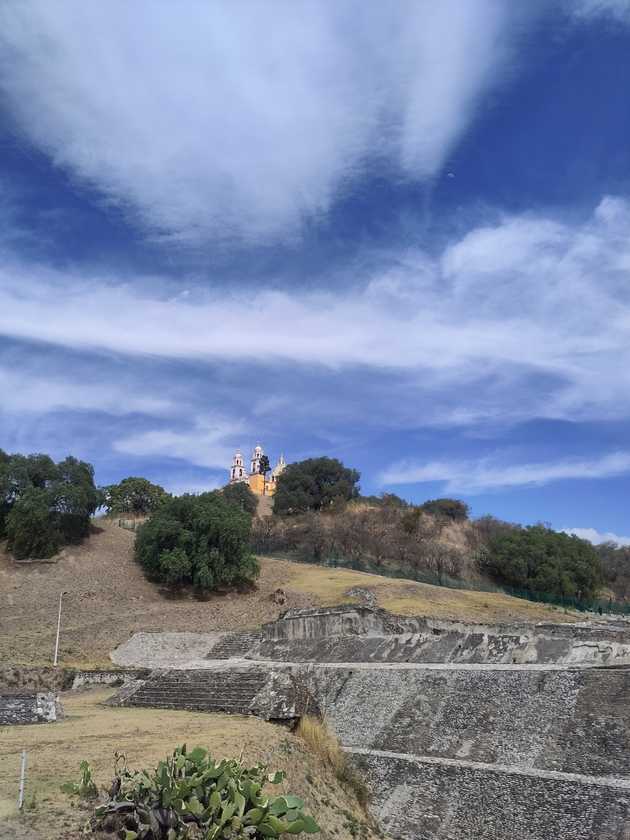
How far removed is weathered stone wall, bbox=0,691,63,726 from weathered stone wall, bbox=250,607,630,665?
28.4 ft

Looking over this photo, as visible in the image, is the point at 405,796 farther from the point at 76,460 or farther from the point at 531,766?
the point at 76,460

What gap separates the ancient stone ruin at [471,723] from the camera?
397 inches

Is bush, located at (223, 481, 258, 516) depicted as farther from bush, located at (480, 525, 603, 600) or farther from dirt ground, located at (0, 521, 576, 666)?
bush, located at (480, 525, 603, 600)

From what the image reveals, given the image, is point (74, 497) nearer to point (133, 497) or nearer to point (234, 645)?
point (234, 645)

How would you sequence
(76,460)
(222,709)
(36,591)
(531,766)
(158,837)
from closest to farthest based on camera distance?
(158,837), (531,766), (222,709), (36,591), (76,460)

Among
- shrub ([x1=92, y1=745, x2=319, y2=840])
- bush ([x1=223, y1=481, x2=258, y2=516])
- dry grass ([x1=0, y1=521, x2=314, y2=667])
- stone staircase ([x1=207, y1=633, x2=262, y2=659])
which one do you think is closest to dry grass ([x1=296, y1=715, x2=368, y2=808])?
shrub ([x1=92, y1=745, x2=319, y2=840])

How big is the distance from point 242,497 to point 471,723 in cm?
5861

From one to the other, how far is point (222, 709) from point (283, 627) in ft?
45.8

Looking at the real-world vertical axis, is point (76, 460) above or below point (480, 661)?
above

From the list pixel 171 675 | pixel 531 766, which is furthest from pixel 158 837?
pixel 171 675

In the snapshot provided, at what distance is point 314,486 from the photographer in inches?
2677

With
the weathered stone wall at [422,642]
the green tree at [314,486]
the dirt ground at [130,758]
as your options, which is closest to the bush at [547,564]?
the green tree at [314,486]

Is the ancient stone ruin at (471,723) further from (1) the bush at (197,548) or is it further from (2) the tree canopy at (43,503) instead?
(2) the tree canopy at (43,503)

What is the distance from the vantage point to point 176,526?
133 feet
